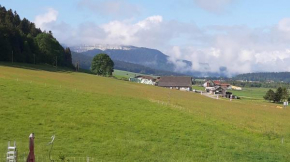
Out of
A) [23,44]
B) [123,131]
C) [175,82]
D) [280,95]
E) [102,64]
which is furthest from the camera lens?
[175,82]

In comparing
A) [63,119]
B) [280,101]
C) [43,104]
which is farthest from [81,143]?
[280,101]

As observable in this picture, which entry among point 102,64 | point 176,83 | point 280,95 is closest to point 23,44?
point 102,64

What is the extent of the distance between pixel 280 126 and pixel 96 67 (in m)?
119

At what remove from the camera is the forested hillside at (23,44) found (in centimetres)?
10175

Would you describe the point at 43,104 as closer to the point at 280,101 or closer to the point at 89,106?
the point at 89,106

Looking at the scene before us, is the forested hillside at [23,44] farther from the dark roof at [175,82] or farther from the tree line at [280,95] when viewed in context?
the tree line at [280,95]

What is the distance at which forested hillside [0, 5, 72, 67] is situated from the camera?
4006 inches

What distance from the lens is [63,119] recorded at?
34.3 metres

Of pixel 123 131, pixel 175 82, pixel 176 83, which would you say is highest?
pixel 175 82

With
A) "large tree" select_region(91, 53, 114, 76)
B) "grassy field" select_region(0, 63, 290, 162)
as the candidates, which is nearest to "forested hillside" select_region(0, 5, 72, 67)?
"large tree" select_region(91, 53, 114, 76)

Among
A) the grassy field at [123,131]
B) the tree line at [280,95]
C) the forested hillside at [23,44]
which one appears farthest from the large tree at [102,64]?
the grassy field at [123,131]

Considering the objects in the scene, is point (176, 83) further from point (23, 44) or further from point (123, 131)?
point (123, 131)

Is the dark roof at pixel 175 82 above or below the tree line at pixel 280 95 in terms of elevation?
above

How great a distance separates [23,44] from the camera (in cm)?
11306
